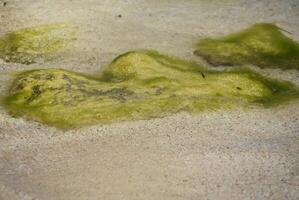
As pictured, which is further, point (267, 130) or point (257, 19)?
point (257, 19)

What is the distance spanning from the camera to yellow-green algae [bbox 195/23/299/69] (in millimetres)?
67688

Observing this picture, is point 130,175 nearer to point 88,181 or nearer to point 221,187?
point 88,181

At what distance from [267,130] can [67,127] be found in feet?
62.0

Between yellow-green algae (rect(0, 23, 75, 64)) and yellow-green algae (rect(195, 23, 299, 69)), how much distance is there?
65.4 feet

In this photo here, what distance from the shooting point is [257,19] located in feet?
271

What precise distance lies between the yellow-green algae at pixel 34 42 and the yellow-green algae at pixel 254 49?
65.4 feet

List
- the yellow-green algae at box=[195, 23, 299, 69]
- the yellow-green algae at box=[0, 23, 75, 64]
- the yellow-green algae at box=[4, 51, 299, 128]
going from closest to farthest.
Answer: the yellow-green algae at box=[4, 51, 299, 128], the yellow-green algae at box=[195, 23, 299, 69], the yellow-green algae at box=[0, 23, 75, 64]

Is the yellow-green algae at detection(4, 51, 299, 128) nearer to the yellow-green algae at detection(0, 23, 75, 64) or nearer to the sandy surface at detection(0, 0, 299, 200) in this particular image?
the sandy surface at detection(0, 0, 299, 200)

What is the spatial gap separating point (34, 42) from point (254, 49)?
1250 inches

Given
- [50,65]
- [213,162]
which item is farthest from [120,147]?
[50,65]

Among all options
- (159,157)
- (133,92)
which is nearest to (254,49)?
(133,92)

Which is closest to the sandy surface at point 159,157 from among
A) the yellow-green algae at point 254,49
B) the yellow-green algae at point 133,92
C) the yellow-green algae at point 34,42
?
the yellow-green algae at point 133,92

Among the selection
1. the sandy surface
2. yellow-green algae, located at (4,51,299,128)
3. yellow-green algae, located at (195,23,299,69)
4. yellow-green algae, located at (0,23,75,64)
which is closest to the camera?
the sandy surface

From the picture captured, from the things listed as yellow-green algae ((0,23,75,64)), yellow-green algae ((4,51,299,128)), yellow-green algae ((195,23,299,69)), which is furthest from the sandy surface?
yellow-green algae ((0,23,75,64))
